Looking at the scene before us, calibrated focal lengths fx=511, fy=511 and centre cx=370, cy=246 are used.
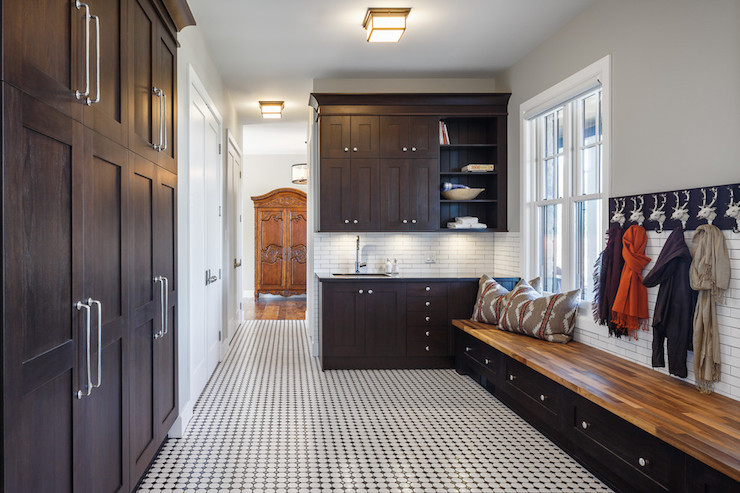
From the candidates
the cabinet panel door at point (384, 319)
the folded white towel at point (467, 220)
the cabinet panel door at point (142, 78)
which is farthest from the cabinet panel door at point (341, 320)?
the cabinet panel door at point (142, 78)

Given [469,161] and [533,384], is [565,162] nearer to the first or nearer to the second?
[469,161]

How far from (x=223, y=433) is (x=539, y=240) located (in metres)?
3.04

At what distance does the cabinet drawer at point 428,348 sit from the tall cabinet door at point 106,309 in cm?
300

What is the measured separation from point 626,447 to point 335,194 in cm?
339

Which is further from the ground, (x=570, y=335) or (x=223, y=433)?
(x=570, y=335)

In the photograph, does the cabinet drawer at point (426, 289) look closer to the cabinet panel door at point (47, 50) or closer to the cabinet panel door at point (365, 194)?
the cabinet panel door at point (365, 194)

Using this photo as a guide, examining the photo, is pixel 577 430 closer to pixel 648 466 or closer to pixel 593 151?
pixel 648 466

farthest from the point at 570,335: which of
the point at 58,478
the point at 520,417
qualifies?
the point at 58,478

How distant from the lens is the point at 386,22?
12.1 feet

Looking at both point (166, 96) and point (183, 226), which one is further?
point (183, 226)

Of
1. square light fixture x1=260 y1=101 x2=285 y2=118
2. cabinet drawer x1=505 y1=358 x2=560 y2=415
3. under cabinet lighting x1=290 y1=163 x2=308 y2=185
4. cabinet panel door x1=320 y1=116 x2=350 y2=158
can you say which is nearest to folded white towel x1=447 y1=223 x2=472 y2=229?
cabinet panel door x1=320 y1=116 x2=350 y2=158

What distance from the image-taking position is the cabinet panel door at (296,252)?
31.0 ft

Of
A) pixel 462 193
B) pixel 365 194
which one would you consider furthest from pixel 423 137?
pixel 365 194

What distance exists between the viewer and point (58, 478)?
1512 mm
